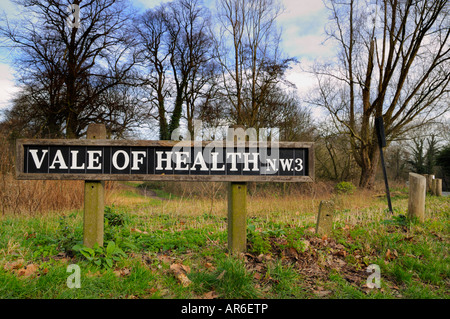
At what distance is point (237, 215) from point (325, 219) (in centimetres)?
175

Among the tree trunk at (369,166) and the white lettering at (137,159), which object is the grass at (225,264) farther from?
Result: the tree trunk at (369,166)

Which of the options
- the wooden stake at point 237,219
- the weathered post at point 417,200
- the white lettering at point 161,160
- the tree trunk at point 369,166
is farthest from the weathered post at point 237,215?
the tree trunk at point 369,166

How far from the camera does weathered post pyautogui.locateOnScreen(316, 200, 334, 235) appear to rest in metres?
4.92

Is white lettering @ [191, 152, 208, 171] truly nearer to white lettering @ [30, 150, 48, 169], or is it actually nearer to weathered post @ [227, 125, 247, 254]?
weathered post @ [227, 125, 247, 254]

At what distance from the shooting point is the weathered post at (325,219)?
492 cm

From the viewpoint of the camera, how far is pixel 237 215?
4.00 m

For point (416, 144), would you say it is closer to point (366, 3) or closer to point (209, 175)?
point (366, 3)

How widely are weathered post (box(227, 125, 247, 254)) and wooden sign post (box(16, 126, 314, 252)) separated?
0.04 feet

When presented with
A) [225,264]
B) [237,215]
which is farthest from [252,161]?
[225,264]

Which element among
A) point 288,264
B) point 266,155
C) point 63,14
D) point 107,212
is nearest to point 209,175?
point 266,155

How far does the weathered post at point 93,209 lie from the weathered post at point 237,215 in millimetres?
1671

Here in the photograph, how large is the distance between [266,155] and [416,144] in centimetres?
3546

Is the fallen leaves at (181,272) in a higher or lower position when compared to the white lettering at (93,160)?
lower

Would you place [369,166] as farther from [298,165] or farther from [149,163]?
[149,163]
